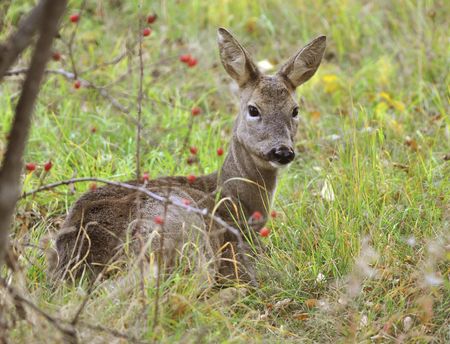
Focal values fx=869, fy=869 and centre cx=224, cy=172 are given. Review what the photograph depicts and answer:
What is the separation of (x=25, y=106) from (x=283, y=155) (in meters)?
2.45

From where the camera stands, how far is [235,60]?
5.57 meters

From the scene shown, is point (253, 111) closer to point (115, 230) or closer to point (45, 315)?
point (115, 230)

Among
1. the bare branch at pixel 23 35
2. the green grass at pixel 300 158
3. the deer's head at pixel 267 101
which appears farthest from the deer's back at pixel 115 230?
the bare branch at pixel 23 35

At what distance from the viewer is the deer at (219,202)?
4512mm

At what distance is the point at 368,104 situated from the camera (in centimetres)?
734

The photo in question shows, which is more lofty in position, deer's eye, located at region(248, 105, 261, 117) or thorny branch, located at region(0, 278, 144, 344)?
deer's eye, located at region(248, 105, 261, 117)

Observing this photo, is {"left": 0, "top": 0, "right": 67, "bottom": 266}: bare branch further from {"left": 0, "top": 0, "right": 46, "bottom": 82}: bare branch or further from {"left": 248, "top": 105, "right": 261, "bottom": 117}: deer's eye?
{"left": 248, "top": 105, "right": 261, "bottom": 117}: deer's eye

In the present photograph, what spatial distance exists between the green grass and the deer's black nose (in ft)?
1.21

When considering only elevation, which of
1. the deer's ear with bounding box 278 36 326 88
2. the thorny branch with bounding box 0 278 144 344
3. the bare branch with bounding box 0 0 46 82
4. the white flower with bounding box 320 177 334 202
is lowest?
the white flower with bounding box 320 177 334 202

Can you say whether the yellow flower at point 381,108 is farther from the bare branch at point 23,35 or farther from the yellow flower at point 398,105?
the bare branch at point 23,35

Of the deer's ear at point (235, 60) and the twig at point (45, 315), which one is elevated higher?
the deer's ear at point (235, 60)

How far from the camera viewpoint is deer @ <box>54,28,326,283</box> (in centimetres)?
451

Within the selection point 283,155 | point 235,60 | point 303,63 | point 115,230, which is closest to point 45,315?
point 115,230

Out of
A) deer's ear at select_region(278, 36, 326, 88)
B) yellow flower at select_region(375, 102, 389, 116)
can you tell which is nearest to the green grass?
yellow flower at select_region(375, 102, 389, 116)
